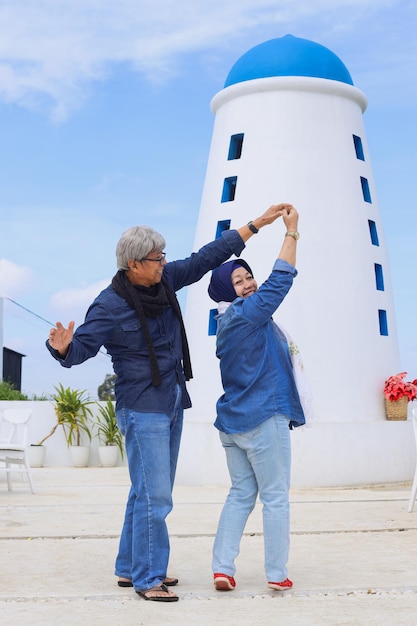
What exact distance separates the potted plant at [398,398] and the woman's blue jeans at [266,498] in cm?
936

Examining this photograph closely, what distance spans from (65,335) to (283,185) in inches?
384

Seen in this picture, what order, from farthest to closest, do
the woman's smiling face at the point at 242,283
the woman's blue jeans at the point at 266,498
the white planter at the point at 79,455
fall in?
the white planter at the point at 79,455 → the woman's smiling face at the point at 242,283 → the woman's blue jeans at the point at 266,498

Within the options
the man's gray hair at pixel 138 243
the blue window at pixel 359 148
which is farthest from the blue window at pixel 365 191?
the man's gray hair at pixel 138 243

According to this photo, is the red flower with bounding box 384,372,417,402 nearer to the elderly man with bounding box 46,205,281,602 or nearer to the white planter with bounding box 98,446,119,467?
the white planter with bounding box 98,446,119,467

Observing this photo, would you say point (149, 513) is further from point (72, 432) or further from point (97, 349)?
point (72, 432)

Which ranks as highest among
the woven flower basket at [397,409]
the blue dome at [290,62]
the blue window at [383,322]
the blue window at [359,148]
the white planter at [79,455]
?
the blue dome at [290,62]

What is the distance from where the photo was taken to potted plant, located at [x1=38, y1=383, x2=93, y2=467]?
1628 centimetres

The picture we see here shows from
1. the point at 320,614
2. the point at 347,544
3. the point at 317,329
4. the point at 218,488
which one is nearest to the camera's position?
the point at 320,614

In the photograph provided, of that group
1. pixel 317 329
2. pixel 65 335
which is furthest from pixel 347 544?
pixel 317 329

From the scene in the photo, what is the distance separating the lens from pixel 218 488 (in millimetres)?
11688

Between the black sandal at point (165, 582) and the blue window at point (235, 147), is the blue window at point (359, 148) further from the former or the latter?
the black sandal at point (165, 582)

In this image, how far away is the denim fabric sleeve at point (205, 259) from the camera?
4.75 meters

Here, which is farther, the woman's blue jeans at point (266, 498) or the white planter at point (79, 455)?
the white planter at point (79, 455)

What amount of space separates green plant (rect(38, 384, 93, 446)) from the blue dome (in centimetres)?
611
